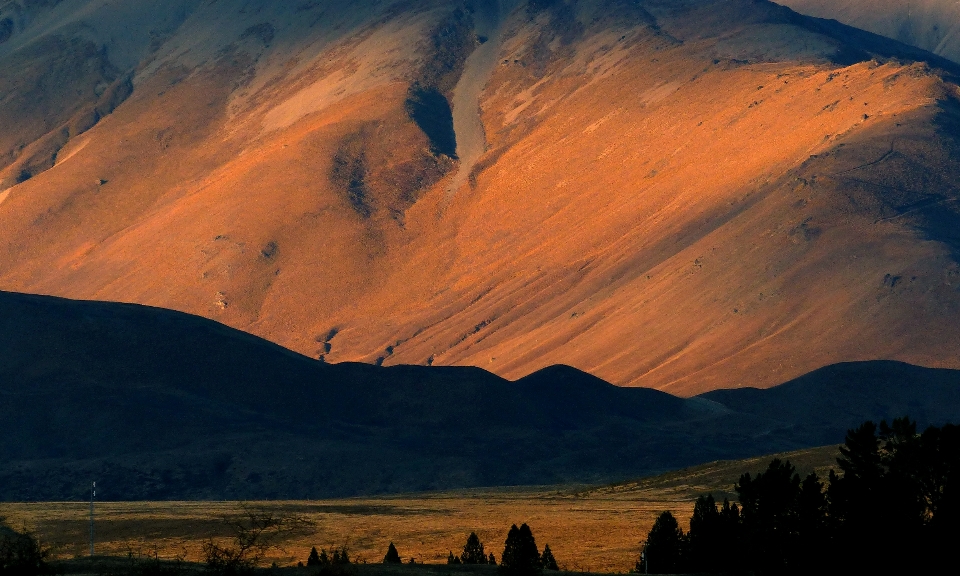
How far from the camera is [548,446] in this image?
611 ft

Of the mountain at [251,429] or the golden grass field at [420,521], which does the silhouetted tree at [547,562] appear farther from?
the mountain at [251,429]

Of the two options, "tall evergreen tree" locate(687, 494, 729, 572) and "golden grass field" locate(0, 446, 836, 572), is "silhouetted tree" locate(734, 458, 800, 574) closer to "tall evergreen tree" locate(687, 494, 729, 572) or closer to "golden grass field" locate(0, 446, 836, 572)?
"tall evergreen tree" locate(687, 494, 729, 572)

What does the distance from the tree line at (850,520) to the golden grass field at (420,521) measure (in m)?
13.1

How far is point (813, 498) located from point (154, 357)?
137006mm

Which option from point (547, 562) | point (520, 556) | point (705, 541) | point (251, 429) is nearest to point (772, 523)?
point (705, 541)

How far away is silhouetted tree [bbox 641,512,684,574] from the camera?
2707 inches

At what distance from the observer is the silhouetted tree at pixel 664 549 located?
68750 mm

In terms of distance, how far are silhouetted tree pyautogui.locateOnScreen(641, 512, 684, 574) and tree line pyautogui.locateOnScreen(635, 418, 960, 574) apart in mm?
43

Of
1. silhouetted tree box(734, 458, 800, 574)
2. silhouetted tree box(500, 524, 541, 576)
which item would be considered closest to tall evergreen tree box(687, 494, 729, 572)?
silhouetted tree box(734, 458, 800, 574)

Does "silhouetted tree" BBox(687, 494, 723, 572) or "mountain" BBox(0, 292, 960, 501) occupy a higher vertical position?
"mountain" BBox(0, 292, 960, 501)

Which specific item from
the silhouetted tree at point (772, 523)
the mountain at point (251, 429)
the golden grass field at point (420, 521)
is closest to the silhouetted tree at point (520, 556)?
the silhouetted tree at point (772, 523)

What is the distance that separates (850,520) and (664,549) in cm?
854

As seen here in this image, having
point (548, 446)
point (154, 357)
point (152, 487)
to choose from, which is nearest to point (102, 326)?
point (154, 357)

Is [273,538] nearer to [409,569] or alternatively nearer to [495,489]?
[409,569]
